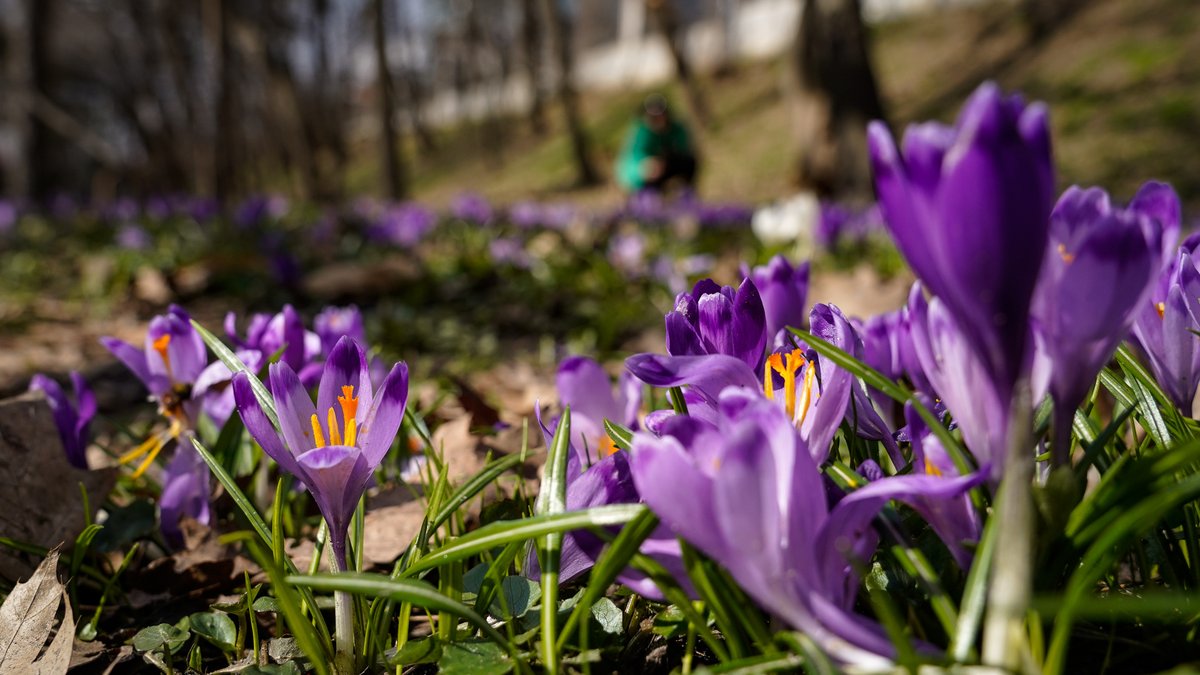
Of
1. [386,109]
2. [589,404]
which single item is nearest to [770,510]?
[589,404]

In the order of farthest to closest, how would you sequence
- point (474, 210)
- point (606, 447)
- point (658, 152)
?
point (658, 152) → point (474, 210) → point (606, 447)

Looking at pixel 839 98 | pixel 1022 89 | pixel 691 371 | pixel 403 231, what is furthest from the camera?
pixel 1022 89

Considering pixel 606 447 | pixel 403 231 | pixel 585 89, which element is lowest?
pixel 403 231

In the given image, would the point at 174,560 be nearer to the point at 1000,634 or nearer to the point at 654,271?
the point at 1000,634

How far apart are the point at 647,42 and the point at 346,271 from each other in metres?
37.9

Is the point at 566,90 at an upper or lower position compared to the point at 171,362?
upper

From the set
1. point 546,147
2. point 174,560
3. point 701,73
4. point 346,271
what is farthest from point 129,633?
point 701,73

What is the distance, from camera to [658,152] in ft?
37.1

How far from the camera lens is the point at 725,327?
969 millimetres

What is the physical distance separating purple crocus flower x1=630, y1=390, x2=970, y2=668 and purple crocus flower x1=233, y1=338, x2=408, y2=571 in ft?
1.06

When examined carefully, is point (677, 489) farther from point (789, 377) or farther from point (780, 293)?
point (780, 293)

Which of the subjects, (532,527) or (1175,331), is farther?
(1175,331)

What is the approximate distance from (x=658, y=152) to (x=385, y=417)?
1068 cm

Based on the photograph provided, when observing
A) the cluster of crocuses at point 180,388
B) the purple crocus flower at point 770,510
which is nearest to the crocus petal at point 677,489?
the purple crocus flower at point 770,510
